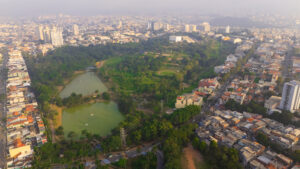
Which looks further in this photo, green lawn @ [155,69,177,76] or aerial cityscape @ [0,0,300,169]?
green lawn @ [155,69,177,76]

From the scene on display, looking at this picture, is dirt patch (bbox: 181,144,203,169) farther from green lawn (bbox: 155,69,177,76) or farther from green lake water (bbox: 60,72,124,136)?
green lawn (bbox: 155,69,177,76)

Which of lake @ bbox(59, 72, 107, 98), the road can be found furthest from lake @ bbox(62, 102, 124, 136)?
the road

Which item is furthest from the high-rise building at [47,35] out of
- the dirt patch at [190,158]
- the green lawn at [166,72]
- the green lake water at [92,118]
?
the dirt patch at [190,158]

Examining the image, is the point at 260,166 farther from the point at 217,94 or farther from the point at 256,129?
the point at 217,94

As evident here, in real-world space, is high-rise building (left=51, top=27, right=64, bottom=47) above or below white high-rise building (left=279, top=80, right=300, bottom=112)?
above

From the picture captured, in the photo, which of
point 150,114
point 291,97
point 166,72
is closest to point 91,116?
point 150,114

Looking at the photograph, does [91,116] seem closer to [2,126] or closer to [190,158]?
[2,126]

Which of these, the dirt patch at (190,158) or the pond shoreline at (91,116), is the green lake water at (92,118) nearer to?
the pond shoreline at (91,116)
